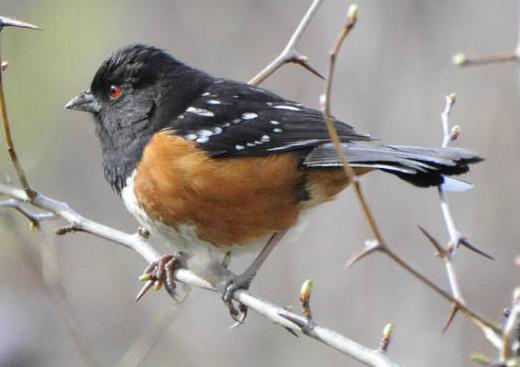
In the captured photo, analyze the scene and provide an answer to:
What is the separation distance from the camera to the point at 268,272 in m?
5.72

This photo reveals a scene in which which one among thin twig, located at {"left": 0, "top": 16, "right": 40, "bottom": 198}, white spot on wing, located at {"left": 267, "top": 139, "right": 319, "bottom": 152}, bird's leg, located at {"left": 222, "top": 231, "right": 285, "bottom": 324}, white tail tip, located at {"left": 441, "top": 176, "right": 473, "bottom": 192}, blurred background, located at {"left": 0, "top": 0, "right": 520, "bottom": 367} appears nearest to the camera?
thin twig, located at {"left": 0, "top": 16, "right": 40, "bottom": 198}

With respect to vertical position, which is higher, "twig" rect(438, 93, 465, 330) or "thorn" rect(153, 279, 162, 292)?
"twig" rect(438, 93, 465, 330)

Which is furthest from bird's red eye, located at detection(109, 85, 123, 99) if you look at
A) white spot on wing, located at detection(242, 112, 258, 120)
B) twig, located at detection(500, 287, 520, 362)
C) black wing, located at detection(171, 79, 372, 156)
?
twig, located at detection(500, 287, 520, 362)

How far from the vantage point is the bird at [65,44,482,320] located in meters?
2.93

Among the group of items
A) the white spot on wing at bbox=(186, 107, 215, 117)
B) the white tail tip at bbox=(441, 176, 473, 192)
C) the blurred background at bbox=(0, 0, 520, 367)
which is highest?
the white tail tip at bbox=(441, 176, 473, 192)

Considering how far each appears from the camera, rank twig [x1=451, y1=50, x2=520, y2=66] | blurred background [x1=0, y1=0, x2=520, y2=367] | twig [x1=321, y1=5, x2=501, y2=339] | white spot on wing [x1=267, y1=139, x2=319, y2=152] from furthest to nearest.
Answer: blurred background [x1=0, y1=0, x2=520, y2=367] < white spot on wing [x1=267, y1=139, x2=319, y2=152] < twig [x1=321, y1=5, x2=501, y2=339] < twig [x1=451, y1=50, x2=520, y2=66]

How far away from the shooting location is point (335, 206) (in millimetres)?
5805

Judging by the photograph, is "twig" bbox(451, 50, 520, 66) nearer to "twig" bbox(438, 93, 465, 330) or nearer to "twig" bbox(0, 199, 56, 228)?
"twig" bbox(438, 93, 465, 330)

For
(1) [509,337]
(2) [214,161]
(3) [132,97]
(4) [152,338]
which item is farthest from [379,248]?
(3) [132,97]

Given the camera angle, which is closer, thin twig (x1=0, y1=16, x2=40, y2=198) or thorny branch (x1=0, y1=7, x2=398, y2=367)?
thorny branch (x1=0, y1=7, x2=398, y2=367)

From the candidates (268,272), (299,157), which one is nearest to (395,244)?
(268,272)

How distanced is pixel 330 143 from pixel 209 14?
13.2 ft

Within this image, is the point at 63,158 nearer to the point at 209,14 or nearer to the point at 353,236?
the point at 209,14

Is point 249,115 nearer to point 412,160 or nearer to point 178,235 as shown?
point 178,235
